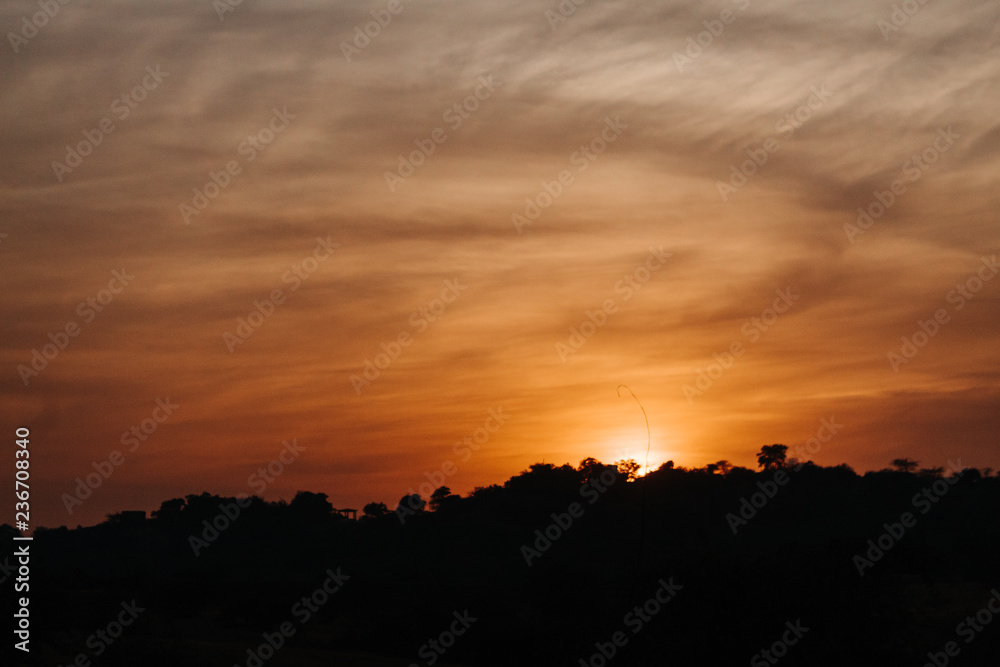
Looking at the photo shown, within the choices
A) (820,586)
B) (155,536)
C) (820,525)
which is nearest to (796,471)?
(820,525)

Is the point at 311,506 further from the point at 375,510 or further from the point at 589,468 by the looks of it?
the point at 589,468

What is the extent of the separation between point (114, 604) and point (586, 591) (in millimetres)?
25771

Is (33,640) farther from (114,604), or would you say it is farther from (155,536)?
(155,536)

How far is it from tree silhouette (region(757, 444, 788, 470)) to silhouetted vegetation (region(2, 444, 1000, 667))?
0.25 metres

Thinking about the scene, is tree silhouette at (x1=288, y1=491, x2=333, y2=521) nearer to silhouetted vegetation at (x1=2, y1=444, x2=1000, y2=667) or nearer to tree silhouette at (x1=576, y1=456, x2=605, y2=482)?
silhouetted vegetation at (x1=2, y1=444, x2=1000, y2=667)

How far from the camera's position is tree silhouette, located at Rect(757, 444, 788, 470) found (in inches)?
4445

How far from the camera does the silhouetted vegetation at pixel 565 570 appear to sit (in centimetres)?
2462

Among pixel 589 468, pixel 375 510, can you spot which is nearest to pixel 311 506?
pixel 375 510

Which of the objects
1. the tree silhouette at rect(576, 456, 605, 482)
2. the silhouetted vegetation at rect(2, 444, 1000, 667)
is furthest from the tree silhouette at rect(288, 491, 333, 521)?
the tree silhouette at rect(576, 456, 605, 482)

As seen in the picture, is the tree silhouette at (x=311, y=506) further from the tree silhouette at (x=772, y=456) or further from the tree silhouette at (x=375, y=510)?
the tree silhouette at (x=772, y=456)

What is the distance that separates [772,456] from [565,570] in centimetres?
6206

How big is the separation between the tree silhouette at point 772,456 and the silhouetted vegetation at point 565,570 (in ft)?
0.81

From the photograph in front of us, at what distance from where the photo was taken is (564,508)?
295 ft

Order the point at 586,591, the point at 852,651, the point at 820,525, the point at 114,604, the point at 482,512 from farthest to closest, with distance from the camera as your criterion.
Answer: the point at 482,512 < the point at 820,525 < the point at 586,591 < the point at 114,604 < the point at 852,651
